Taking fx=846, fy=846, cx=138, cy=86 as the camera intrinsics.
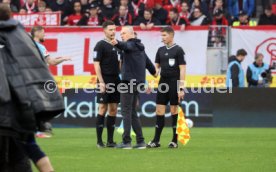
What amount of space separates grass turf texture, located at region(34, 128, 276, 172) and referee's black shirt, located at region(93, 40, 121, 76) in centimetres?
153

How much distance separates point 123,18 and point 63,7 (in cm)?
234

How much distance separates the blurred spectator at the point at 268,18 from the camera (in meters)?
27.0

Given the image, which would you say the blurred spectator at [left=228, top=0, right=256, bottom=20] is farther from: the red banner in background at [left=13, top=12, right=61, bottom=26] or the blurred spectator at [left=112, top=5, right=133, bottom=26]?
the red banner in background at [left=13, top=12, right=61, bottom=26]

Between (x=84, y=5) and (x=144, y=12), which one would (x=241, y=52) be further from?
(x=84, y=5)

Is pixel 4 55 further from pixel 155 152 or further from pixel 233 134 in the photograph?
pixel 233 134

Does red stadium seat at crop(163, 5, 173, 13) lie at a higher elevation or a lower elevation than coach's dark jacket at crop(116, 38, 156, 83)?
higher

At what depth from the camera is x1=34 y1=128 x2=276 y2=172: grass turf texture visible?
12500mm

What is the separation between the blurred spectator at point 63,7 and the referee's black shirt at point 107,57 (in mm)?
11160

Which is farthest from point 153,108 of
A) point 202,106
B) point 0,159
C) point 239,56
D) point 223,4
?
point 0,159

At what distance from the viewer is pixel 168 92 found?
1666 centimetres

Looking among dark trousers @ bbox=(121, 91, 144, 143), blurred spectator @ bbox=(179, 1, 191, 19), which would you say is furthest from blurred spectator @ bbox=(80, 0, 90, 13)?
dark trousers @ bbox=(121, 91, 144, 143)

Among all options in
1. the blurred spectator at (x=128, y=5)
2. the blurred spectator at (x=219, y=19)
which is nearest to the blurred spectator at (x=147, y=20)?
the blurred spectator at (x=128, y=5)

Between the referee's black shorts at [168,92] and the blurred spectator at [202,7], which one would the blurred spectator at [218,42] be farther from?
the referee's black shorts at [168,92]

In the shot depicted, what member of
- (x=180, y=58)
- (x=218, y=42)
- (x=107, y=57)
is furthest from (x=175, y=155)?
(x=218, y=42)
